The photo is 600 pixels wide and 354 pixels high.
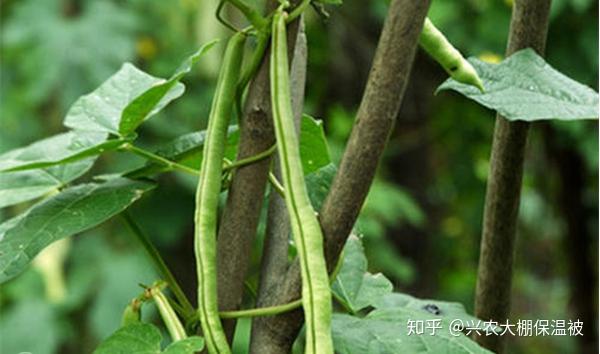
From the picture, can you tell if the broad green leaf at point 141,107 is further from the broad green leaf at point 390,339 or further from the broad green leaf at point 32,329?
the broad green leaf at point 32,329

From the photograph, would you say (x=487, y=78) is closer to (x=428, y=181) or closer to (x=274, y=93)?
(x=274, y=93)

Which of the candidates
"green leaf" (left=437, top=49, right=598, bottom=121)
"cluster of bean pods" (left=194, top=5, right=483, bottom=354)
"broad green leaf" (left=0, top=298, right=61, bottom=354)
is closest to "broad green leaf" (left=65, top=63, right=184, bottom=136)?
"cluster of bean pods" (left=194, top=5, right=483, bottom=354)

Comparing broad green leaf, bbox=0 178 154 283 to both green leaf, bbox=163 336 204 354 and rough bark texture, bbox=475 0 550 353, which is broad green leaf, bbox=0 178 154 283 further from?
rough bark texture, bbox=475 0 550 353

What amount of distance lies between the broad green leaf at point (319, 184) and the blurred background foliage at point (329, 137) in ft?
4.51

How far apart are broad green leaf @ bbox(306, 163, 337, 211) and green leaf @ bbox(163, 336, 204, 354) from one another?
0.19 meters

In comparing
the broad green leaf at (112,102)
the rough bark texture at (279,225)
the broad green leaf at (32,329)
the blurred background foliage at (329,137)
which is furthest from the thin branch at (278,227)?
the broad green leaf at (32,329)

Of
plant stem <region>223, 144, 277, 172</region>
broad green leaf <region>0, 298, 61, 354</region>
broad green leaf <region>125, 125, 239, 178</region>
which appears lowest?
broad green leaf <region>0, 298, 61, 354</region>

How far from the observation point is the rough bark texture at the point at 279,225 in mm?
671

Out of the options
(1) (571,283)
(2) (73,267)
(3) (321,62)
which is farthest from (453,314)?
(3) (321,62)

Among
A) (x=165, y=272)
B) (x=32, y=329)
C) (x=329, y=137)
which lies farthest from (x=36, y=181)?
(x=329, y=137)

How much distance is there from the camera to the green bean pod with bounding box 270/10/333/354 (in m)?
0.55

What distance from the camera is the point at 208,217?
616 millimetres

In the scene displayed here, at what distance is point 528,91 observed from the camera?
0.71 metres

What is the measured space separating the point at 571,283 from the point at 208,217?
2.29 metres
